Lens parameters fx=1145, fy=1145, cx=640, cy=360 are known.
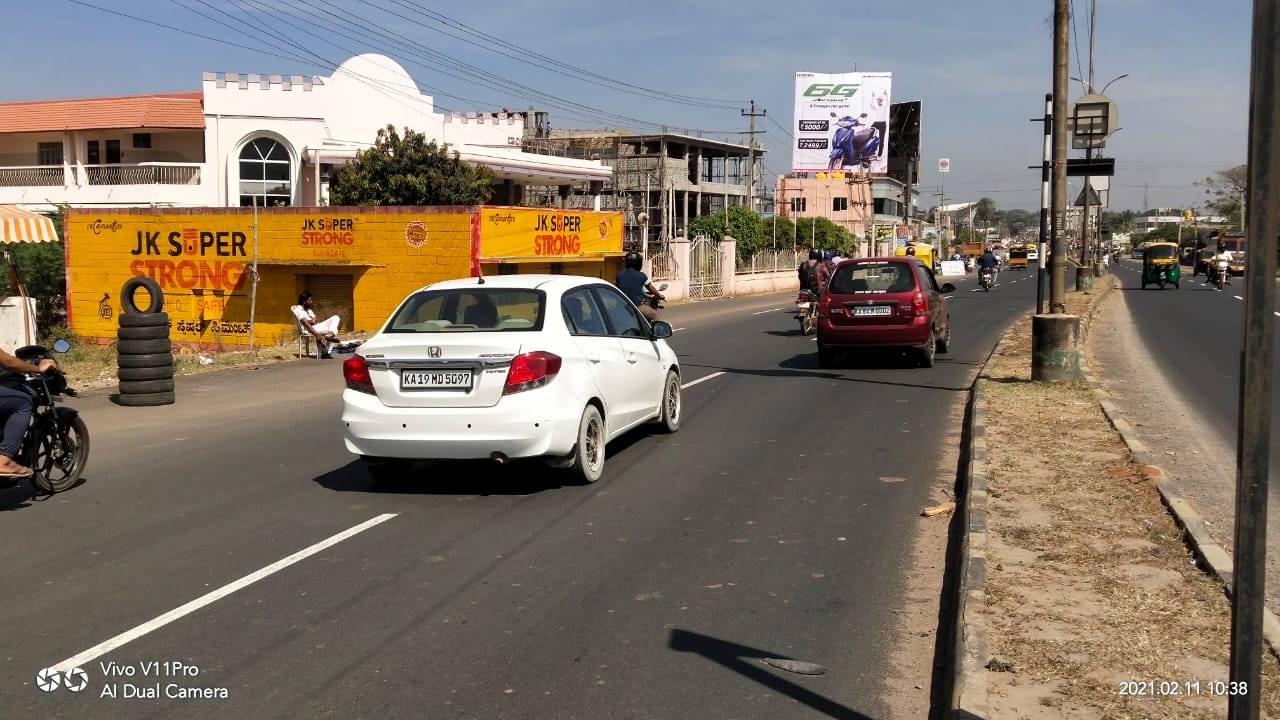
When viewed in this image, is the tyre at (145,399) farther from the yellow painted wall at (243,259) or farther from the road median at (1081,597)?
the yellow painted wall at (243,259)

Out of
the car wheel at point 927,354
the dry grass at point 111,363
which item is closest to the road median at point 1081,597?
the car wheel at point 927,354

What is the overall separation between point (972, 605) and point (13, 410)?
6.50 meters

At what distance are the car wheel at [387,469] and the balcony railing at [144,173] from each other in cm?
3653

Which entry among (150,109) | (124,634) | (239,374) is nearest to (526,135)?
(150,109)

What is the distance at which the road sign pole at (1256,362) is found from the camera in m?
2.85

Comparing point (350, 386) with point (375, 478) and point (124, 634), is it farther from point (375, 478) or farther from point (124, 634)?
point (124, 634)

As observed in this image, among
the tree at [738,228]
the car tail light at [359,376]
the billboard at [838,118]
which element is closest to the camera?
the car tail light at [359,376]

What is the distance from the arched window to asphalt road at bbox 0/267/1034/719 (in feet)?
107

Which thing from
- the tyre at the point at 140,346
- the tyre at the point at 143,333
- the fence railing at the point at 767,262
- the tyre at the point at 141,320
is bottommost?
the tyre at the point at 140,346

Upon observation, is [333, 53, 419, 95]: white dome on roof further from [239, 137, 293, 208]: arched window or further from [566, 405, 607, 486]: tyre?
[566, 405, 607, 486]: tyre

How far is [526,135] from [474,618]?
67877mm

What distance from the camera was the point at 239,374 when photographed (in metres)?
18.2

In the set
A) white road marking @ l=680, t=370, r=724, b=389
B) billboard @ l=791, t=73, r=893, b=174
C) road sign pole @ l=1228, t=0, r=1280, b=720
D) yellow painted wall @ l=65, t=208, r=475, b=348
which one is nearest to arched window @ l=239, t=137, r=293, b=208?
yellow painted wall @ l=65, t=208, r=475, b=348

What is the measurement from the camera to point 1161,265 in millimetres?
50094
